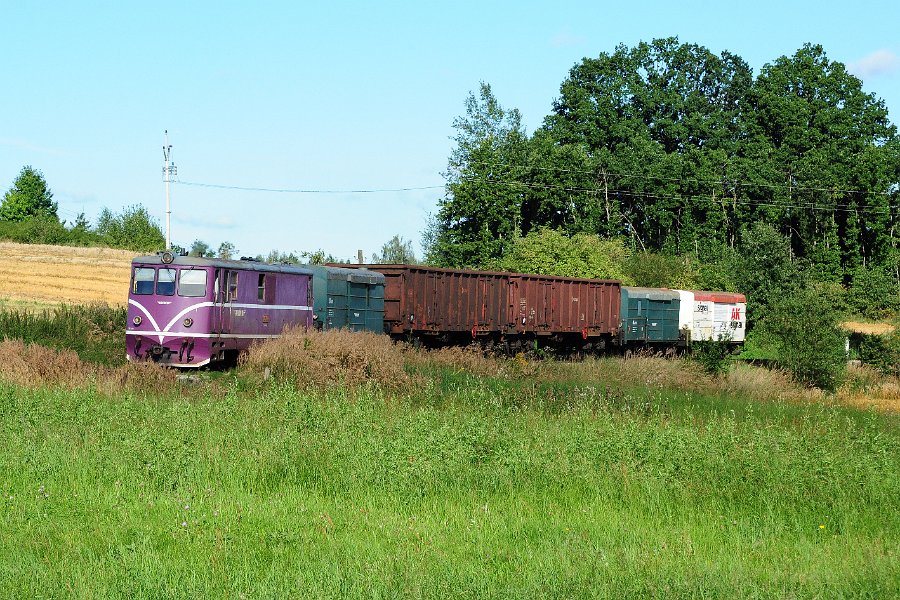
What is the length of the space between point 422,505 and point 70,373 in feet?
39.7

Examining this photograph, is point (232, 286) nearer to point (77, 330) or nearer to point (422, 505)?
point (77, 330)

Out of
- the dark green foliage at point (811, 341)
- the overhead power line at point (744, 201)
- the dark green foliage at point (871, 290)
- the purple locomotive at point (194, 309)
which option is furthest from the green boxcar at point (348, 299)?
the dark green foliage at point (871, 290)

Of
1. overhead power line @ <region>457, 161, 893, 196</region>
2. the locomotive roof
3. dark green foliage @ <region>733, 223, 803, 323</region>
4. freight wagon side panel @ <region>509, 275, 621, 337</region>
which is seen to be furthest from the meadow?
overhead power line @ <region>457, 161, 893, 196</region>

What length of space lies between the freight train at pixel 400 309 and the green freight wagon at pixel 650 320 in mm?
54

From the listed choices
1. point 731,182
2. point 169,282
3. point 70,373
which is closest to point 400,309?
point 169,282

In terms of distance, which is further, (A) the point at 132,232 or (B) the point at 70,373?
(A) the point at 132,232

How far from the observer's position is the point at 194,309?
24344 millimetres

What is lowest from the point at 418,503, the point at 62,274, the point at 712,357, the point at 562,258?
the point at 418,503

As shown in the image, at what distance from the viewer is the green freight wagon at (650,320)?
41344 millimetres

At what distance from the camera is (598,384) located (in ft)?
83.0

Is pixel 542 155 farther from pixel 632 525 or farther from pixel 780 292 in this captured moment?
pixel 632 525

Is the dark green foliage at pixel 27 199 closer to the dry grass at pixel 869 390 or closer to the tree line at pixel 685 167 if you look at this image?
the tree line at pixel 685 167

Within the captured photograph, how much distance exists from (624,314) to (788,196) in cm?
3850

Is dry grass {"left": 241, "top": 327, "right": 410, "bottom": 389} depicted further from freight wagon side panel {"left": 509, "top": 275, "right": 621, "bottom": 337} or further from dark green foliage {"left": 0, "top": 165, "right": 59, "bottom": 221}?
dark green foliage {"left": 0, "top": 165, "right": 59, "bottom": 221}
